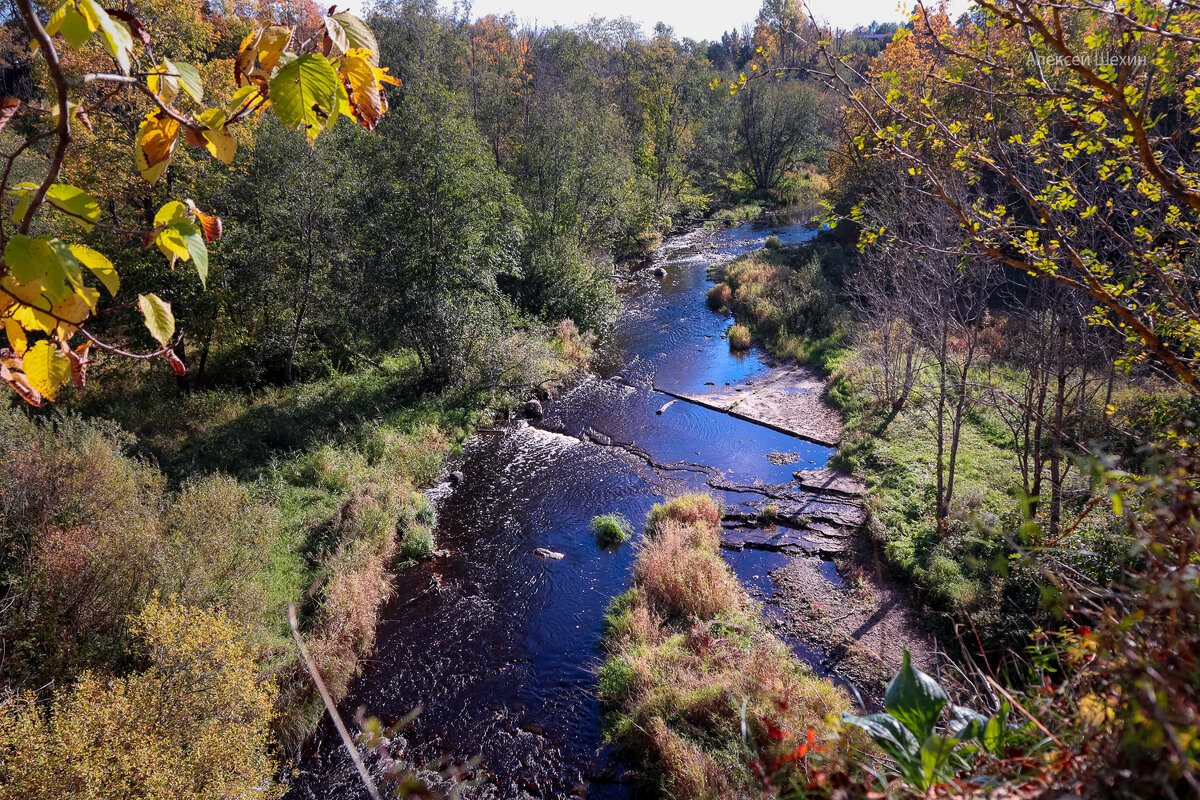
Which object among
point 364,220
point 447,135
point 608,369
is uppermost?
point 447,135

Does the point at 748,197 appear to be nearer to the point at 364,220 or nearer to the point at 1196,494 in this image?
the point at 364,220

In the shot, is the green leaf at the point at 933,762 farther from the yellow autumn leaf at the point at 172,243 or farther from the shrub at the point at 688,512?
the shrub at the point at 688,512

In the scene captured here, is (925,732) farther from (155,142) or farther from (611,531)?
(611,531)

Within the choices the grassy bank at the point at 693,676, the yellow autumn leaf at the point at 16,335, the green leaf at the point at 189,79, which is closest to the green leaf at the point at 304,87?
the green leaf at the point at 189,79

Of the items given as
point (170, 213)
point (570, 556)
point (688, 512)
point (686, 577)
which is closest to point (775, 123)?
point (688, 512)

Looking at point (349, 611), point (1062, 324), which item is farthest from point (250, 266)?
point (1062, 324)

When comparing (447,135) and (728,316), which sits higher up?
(447,135)
